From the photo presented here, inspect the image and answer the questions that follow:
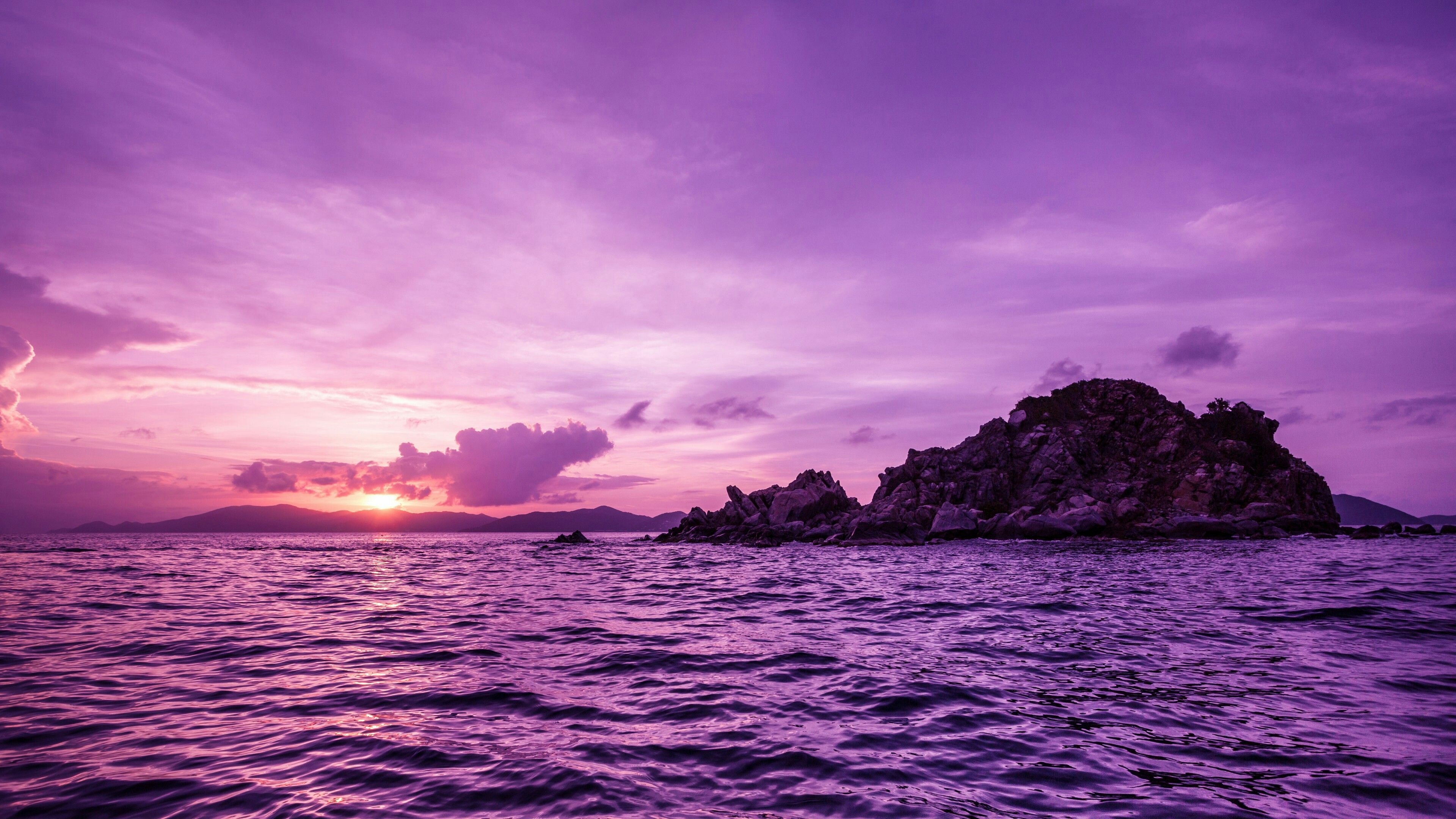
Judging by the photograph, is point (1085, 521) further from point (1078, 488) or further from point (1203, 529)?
point (1078, 488)

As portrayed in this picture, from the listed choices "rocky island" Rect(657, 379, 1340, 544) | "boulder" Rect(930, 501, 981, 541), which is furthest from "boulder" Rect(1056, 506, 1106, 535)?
"boulder" Rect(930, 501, 981, 541)

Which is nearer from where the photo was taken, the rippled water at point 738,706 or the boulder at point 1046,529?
the rippled water at point 738,706

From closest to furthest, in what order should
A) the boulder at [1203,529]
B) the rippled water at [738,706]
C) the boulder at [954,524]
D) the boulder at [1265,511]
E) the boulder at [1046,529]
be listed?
the rippled water at [738,706]
the boulder at [1203,529]
the boulder at [1265,511]
the boulder at [1046,529]
the boulder at [954,524]

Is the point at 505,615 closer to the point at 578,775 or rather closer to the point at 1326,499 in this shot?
the point at 578,775

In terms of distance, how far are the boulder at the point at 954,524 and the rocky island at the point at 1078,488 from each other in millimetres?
175

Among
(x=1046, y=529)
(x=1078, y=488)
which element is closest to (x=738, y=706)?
(x=1046, y=529)

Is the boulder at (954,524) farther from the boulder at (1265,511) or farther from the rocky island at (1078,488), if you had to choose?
the boulder at (1265,511)

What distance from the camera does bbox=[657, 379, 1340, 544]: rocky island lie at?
76500 millimetres

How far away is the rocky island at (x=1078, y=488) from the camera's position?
251 feet

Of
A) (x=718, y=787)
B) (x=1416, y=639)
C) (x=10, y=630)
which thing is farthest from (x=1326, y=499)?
(x=10, y=630)

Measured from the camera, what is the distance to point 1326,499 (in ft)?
290

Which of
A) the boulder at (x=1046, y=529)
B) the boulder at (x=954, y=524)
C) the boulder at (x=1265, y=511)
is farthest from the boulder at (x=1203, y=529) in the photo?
the boulder at (x=954, y=524)

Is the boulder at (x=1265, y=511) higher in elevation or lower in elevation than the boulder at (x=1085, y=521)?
higher

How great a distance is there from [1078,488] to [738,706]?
96.1 m
